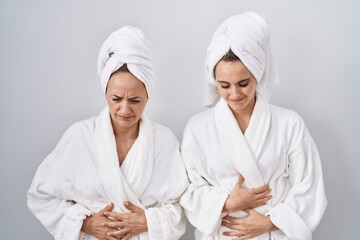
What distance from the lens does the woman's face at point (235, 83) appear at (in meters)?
1.79

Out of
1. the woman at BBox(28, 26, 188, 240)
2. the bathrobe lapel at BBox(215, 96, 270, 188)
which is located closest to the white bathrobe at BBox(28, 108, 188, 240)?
the woman at BBox(28, 26, 188, 240)

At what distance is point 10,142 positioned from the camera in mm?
2174

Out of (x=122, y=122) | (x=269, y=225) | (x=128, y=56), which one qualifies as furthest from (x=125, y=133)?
(x=269, y=225)

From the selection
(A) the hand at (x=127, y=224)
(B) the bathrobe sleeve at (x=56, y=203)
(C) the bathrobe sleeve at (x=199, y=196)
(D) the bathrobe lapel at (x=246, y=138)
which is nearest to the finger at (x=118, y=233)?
(A) the hand at (x=127, y=224)

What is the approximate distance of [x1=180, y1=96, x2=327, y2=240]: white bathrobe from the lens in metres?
1.85

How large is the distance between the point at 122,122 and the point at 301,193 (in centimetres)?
71

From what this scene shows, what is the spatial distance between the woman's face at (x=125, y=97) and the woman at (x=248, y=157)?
0.84ft

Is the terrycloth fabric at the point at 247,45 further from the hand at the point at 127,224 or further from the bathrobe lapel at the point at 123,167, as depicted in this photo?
the hand at the point at 127,224

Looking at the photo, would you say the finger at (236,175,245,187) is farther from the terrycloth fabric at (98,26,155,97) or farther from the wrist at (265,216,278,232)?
the terrycloth fabric at (98,26,155,97)

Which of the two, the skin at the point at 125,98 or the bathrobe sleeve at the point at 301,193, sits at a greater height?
the skin at the point at 125,98

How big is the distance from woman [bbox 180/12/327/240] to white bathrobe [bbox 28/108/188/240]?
100 millimetres

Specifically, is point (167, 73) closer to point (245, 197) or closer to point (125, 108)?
point (125, 108)

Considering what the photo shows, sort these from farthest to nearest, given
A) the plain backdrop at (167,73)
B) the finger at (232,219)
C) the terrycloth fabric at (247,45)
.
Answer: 1. the plain backdrop at (167,73)
2. the finger at (232,219)
3. the terrycloth fabric at (247,45)

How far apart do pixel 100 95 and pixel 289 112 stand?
814 mm
